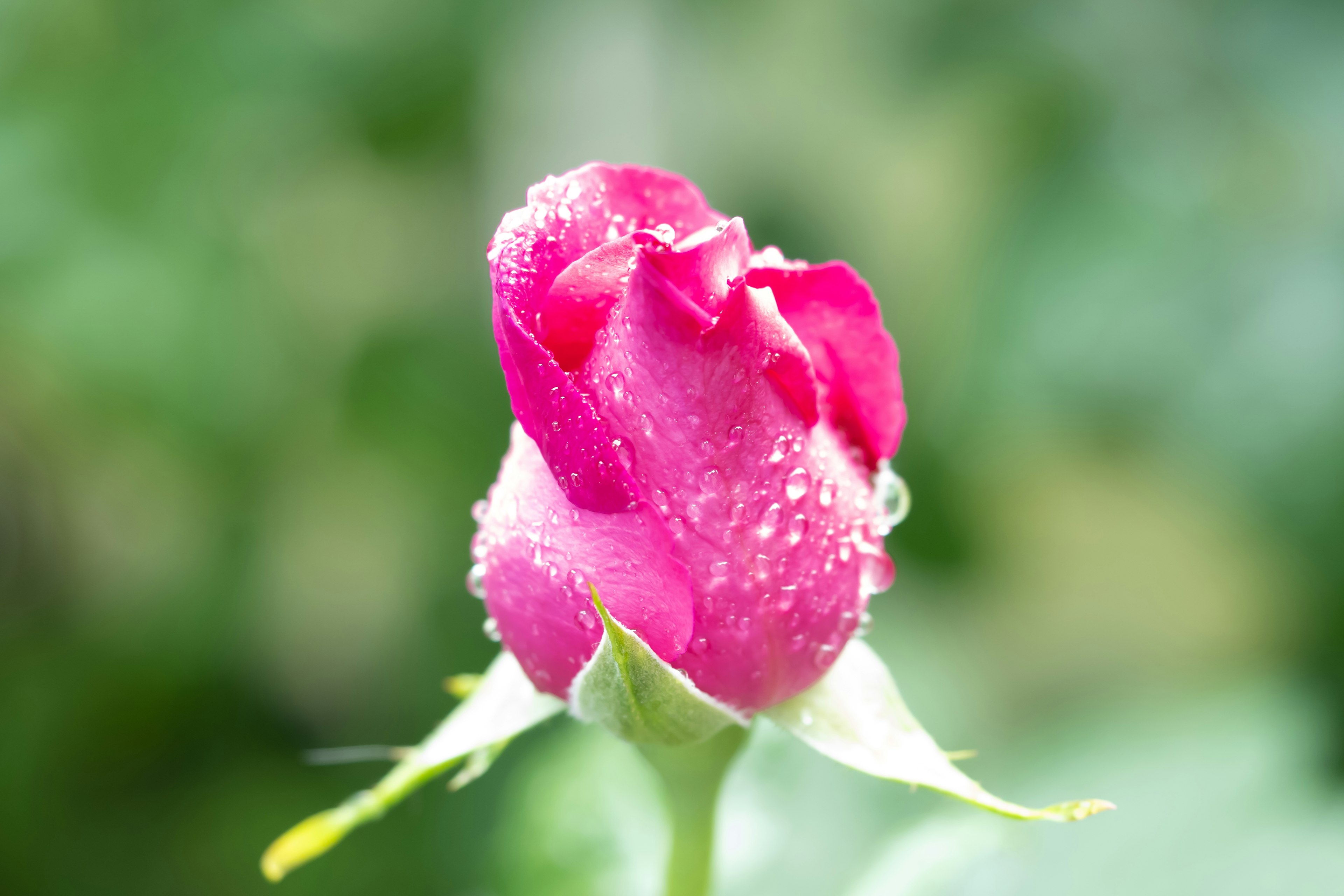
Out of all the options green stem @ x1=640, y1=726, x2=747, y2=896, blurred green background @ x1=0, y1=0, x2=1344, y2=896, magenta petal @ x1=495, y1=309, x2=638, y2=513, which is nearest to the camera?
magenta petal @ x1=495, y1=309, x2=638, y2=513

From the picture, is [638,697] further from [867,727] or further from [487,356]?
[487,356]

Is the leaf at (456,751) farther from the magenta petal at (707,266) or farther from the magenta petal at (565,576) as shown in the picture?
the magenta petal at (707,266)

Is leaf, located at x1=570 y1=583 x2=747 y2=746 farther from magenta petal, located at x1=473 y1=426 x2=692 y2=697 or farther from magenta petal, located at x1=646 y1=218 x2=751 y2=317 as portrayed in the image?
magenta petal, located at x1=646 y1=218 x2=751 y2=317

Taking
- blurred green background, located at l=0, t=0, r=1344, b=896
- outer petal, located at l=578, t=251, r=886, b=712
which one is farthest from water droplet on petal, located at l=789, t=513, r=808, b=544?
blurred green background, located at l=0, t=0, r=1344, b=896

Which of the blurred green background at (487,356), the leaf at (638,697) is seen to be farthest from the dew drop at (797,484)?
the blurred green background at (487,356)

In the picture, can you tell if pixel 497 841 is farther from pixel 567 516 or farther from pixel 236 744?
pixel 567 516
